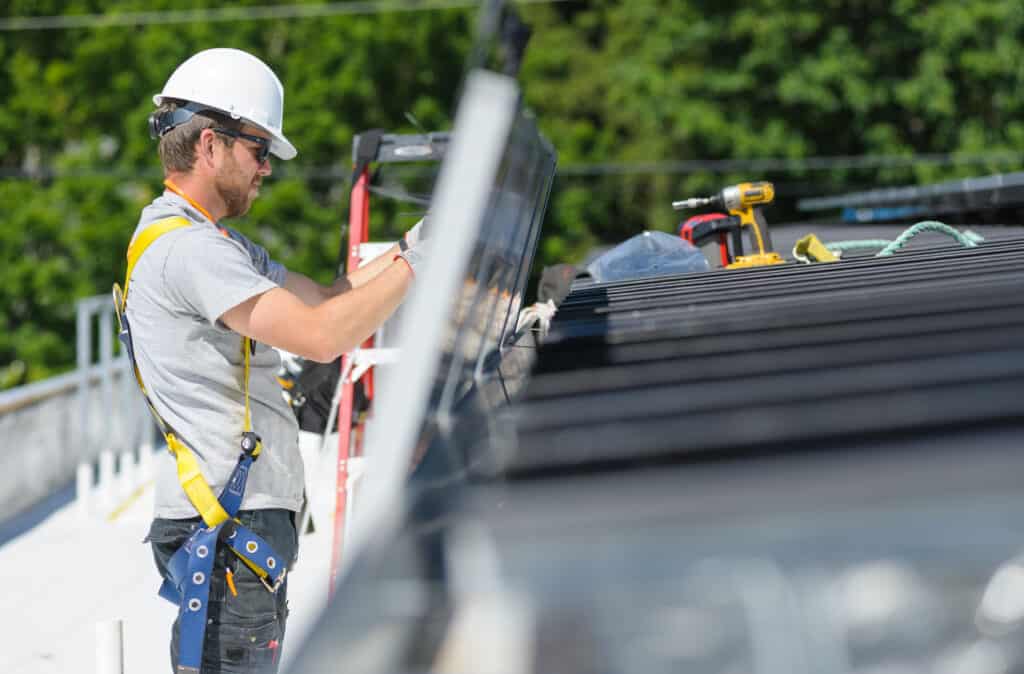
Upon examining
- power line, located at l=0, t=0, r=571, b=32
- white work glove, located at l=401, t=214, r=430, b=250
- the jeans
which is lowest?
the jeans

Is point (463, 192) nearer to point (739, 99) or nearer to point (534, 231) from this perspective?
point (534, 231)

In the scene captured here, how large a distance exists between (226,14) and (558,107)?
7806 mm

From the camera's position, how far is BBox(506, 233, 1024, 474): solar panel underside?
1294 mm

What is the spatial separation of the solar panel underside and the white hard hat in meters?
0.82

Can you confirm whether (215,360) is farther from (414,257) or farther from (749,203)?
(749,203)

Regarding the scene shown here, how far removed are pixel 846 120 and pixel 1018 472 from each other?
79.2 feet

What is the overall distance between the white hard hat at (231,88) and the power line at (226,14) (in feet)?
80.9

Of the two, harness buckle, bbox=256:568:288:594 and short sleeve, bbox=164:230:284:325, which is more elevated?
short sleeve, bbox=164:230:284:325

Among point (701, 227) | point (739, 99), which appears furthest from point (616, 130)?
point (701, 227)

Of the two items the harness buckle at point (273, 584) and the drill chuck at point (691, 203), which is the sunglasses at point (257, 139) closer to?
the harness buckle at point (273, 584)

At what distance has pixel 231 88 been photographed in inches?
104

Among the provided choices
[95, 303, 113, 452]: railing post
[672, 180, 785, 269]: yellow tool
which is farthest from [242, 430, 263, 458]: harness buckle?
[95, 303, 113, 452]: railing post

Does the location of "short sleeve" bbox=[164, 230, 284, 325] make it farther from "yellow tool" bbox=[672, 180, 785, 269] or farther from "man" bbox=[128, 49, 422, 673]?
"yellow tool" bbox=[672, 180, 785, 269]

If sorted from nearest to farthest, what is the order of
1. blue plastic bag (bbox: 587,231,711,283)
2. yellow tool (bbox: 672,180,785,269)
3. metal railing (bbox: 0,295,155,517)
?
blue plastic bag (bbox: 587,231,711,283)
yellow tool (bbox: 672,180,785,269)
metal railing (bbox: 0,295,155,517)
